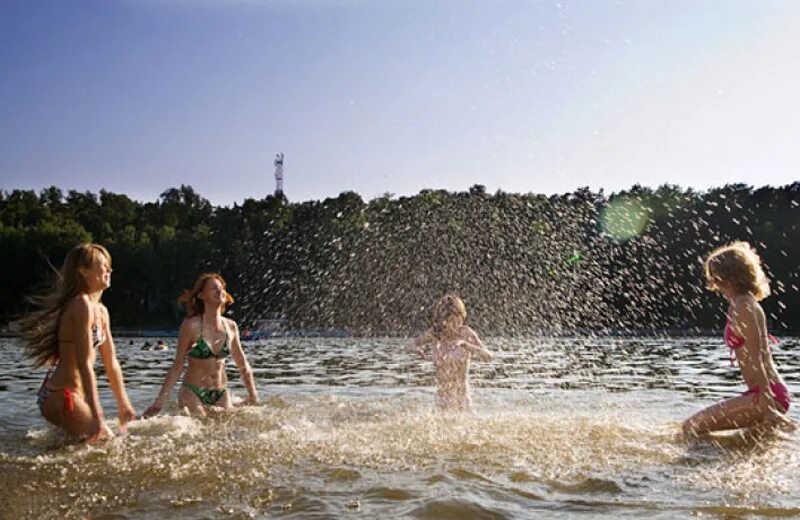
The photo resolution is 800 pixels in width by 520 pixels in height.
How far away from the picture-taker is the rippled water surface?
17.8ft

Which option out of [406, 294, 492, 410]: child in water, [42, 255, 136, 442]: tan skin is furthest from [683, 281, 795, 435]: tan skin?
[42, 255, 136, 442]: tan skin

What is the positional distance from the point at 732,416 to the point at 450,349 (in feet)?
11.1

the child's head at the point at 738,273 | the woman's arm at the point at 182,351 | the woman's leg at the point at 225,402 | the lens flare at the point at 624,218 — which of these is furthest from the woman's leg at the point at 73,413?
the lens flare at the point at 624,218

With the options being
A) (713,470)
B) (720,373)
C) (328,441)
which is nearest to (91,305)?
(328,441)

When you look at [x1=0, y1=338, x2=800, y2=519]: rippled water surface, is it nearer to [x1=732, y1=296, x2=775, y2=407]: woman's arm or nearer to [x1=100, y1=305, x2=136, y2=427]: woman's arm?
[x1=100, y1=305, x2=136, y2=427]: woman's arm

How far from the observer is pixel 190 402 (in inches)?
406

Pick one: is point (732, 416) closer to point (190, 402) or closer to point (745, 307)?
→ point (745, 307)

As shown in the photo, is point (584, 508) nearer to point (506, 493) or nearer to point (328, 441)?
point (506, 493)

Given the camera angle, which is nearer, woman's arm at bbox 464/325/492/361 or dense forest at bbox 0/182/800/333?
woman's arm at bbox 464/325/492/361

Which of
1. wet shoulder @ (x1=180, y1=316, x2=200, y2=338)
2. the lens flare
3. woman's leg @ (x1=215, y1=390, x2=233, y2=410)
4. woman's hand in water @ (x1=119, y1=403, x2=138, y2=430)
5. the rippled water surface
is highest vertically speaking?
the lens flare

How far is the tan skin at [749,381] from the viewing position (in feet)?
26.1

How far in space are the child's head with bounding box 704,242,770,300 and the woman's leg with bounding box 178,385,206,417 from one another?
627 centimetres

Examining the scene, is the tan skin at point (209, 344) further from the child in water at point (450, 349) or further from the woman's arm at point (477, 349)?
the woman's arm at point (477, 349)

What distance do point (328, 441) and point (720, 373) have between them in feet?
42.9
